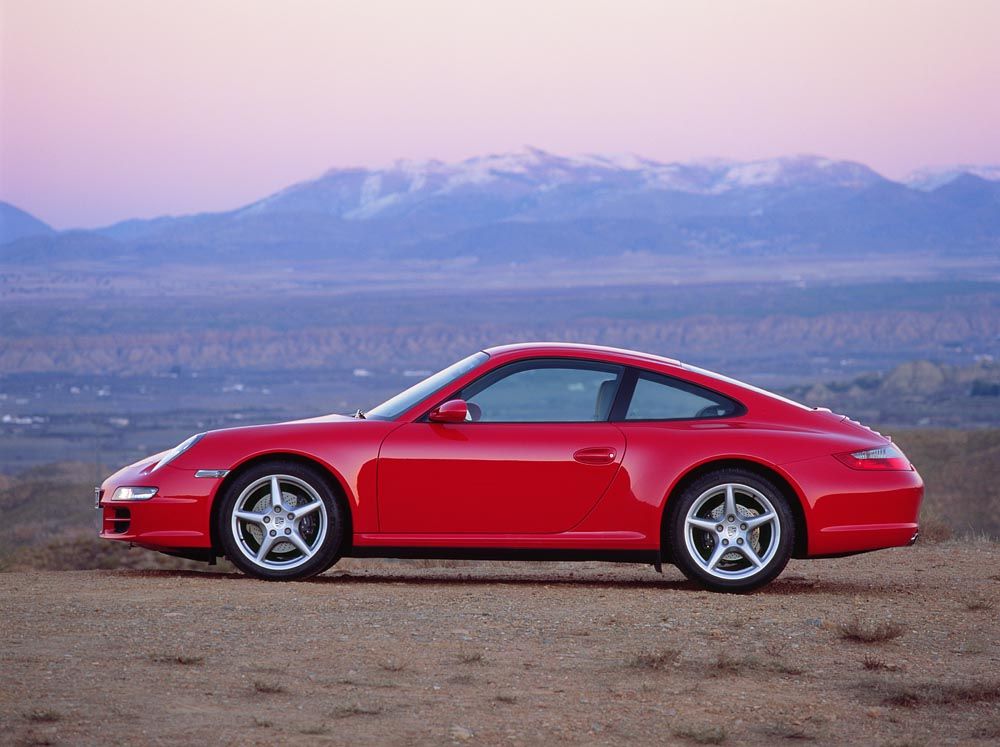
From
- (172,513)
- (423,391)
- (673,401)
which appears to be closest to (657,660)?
(673,401)

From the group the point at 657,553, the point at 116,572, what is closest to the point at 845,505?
the point at 657,553

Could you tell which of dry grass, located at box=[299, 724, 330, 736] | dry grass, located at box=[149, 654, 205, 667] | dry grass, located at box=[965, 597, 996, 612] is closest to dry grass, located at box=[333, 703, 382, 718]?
dry grass, located at box=[299, 724, 330, 736]

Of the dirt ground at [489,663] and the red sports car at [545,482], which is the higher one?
the red sports car at [545,482]

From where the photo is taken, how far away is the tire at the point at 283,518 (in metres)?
8.38

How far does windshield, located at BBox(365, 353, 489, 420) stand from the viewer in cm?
860

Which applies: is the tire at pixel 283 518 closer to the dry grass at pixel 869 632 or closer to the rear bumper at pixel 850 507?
the rear bumper at pixel 850 507

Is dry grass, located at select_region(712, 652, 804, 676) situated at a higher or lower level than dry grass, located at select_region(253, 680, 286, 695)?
lower

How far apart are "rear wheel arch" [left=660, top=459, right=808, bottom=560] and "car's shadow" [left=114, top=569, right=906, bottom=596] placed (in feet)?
1.18

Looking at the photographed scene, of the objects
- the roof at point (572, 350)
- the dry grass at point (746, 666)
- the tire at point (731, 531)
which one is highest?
the roof at point (572, 350)


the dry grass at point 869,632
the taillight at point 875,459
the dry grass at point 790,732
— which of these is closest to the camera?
the dry grass at point 790,732

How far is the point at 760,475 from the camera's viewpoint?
844cm

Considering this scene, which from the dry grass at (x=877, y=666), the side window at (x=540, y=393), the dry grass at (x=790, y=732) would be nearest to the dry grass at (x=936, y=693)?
the dry grass at (x=877, y=666)

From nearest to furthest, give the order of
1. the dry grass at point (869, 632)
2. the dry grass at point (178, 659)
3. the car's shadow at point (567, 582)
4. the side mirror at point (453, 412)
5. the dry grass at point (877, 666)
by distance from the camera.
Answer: the dry grass at point (178, 659), the dry grass at point (877, 666), the dry grass at point (869, 632), the side mirror at point (453, 412), the car's shadow at point (567, 582)

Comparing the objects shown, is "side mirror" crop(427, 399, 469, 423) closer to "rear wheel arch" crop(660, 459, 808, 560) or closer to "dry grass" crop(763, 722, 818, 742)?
"rear wheel arch" crop(660, 459, 808, 560)
